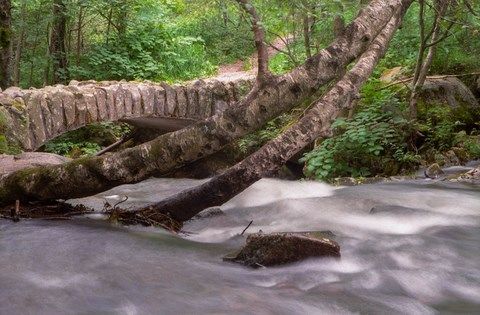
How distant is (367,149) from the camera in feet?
25.9

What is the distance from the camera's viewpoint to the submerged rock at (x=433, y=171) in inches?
286

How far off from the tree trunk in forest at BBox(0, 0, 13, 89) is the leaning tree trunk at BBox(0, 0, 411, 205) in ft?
17.2

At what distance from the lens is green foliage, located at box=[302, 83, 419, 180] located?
787 cm

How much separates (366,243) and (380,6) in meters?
1.94

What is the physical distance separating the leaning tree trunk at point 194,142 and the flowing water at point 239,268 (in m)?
0.33

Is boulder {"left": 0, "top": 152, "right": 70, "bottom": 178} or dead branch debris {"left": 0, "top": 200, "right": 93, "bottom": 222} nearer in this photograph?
dead branch debris {"left": 0, "top": 200, "right": 93, "bottom": 222}

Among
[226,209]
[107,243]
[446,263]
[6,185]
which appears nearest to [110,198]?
[226,209]

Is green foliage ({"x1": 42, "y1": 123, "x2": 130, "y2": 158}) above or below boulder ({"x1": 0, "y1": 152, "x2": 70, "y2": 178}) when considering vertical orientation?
below

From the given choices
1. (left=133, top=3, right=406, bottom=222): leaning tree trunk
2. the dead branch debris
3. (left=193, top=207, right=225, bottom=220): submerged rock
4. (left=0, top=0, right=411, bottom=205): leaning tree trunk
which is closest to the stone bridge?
the dead branch debris

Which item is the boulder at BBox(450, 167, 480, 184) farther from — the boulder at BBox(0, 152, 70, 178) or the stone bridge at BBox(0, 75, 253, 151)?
the boulder at BBox(0, 152, 70, 178)

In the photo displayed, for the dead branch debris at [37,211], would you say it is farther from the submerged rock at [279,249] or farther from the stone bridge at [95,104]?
the stone bridge at [95,104]

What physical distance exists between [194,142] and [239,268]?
3.01 feet

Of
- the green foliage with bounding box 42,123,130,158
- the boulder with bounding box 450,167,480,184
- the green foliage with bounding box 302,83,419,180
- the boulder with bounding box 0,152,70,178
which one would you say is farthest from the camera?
the green foliage with bounding box 42,123,130,158

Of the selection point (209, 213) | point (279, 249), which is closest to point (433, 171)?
point (209, 213)
